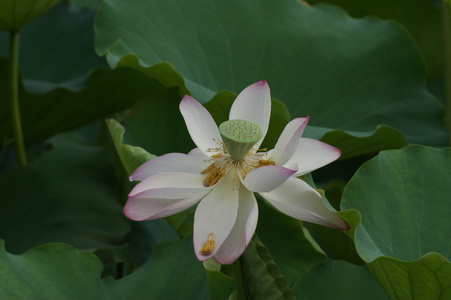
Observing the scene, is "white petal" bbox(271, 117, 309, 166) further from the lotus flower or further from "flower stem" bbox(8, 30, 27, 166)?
"flower stem" bbox(8, 30, 27, 166)

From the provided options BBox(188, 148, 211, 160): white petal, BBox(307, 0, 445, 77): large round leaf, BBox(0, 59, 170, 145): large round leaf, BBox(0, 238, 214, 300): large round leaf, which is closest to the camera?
BBox(188, 148, 211, 160): white petal

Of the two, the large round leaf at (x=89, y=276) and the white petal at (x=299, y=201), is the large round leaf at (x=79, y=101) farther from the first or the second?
the white petal at (x=299, y=201)

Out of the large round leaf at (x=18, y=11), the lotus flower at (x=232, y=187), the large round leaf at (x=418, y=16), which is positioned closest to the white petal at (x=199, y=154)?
the lotus flower at (x=232, y=187)

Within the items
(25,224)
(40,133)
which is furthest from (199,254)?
(40,133)

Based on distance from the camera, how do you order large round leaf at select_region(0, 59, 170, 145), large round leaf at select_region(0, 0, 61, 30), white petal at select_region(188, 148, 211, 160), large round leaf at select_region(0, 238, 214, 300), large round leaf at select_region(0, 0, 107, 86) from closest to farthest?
white petal at select_region(188, 148, 211, 160) → large round leaf at select_region(0, 238, 214, 300) → large round leaf at select_region(0, 0, 61, 30) → large round leaf at select_region(0, 59, 170, 145) → large round leaf at select_region(0, 0, 107, 86)

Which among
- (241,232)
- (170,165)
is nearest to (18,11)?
(170,165)

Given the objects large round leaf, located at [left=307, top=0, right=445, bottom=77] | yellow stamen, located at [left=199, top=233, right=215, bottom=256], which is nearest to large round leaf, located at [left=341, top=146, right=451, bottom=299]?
yellow stamen, located at [left=199, top=233, right=215, bottom=256]

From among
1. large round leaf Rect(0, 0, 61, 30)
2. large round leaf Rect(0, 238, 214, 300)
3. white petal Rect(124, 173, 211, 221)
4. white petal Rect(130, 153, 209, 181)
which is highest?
white petal Rect(124, 173, 211, 221)

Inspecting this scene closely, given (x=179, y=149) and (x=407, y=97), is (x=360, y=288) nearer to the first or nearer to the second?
(x=179, y=149)

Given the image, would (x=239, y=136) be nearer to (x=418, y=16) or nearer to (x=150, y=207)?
(x=150, y=207)
